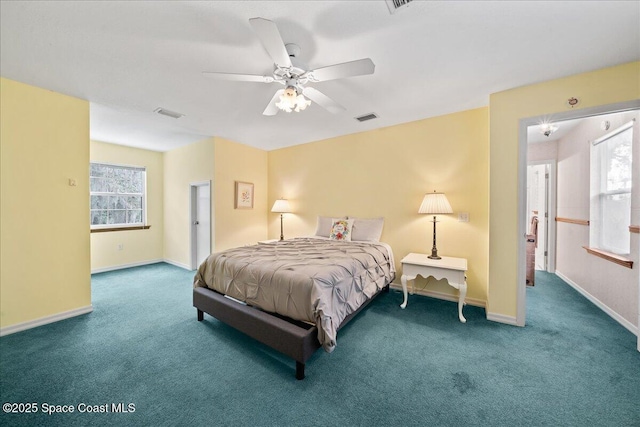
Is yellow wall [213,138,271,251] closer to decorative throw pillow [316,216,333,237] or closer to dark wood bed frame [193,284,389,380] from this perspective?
decorative throw pillow [316,216,333,237]

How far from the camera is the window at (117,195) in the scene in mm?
4469

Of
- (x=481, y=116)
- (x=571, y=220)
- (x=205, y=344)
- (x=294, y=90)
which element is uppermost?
(x=481, y=116)

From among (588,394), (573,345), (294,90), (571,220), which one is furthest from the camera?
(571,220)

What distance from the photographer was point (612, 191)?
280cm

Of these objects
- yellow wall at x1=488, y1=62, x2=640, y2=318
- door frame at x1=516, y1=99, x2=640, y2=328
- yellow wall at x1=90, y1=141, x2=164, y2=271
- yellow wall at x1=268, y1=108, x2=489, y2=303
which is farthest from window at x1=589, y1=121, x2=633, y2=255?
yellow wall at x1=90, y1=141, x2=164, y2=271

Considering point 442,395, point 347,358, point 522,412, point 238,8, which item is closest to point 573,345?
point 522,412

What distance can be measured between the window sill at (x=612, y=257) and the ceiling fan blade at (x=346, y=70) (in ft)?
10.6

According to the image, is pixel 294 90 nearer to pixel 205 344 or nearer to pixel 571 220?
pixel 205 344

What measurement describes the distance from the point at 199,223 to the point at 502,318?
514 centimetres

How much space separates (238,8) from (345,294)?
2297 mm

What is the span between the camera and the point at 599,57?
77.6 inches

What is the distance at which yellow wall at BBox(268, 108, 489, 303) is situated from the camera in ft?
9.88

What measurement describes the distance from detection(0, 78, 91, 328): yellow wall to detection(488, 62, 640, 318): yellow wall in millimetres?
4843

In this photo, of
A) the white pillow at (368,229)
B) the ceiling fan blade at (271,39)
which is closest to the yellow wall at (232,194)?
the white pillow at (368,229)
